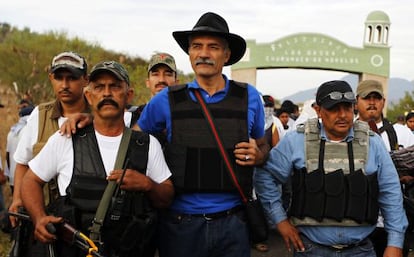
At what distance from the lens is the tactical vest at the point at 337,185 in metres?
2.95

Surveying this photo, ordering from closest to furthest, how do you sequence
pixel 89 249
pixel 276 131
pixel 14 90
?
pixel 89 249, pixel 276 131, pixel 14 90

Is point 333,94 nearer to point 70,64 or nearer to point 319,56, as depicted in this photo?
point 70,64

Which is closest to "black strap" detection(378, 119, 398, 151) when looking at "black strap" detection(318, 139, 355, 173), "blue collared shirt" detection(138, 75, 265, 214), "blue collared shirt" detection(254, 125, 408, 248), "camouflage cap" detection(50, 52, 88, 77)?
"blue collared shirt" detection(254, 125, 408, 248)

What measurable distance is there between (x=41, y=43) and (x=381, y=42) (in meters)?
17.7

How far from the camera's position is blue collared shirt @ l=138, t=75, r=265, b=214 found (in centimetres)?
294

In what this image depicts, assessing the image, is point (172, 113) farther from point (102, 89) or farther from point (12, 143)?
point (12, 143)

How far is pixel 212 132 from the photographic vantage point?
9.55 feet

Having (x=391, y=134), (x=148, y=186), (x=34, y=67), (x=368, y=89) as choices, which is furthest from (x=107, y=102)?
(x=34, y=67)

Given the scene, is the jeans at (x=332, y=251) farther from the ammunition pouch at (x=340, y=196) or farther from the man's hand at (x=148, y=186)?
the man's hand at (x=148, y=186)

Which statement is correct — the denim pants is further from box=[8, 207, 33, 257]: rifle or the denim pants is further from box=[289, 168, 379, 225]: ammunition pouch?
box=[8, 207, 33, 257]: rifle

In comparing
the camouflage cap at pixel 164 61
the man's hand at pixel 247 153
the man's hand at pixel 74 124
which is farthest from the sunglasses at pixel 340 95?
the camouflage cap at pixel 164 61

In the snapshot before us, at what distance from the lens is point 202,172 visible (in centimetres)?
291

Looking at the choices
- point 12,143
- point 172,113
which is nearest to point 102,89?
point 172,113

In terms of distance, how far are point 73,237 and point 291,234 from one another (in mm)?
1287
